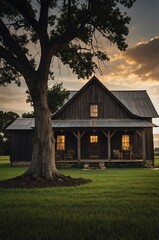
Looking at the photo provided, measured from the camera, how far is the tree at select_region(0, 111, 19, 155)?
55.3 meters

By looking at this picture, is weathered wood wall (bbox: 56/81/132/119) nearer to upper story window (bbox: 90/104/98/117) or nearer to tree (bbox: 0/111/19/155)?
upper story window (bbox: 90/104/98/117)

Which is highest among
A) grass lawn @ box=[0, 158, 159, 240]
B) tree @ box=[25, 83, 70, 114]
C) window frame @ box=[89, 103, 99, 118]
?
tree @ box=[25, 83, 70, 114]

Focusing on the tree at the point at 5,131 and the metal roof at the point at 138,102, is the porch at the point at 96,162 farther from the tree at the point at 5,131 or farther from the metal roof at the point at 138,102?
the tree at the point at 5,131

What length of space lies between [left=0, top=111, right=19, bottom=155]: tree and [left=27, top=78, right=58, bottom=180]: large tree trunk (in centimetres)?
4417

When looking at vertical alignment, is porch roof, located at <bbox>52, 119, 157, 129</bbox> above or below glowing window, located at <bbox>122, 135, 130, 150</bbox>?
above

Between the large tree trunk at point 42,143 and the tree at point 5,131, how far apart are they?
4417cm

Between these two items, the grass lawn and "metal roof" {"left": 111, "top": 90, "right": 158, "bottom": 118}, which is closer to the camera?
the grass lawn

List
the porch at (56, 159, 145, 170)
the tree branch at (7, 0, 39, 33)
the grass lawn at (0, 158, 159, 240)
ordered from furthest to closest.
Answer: the porch at (56, 159, 145, 170) < the tree branch at (7, 0, 39, 33) < the grass lawn at (0, 158, 159, 240)

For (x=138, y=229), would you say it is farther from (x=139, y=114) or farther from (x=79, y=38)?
(x=139, y=114)

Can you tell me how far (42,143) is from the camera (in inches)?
488

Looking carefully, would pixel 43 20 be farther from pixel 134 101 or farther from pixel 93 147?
pixel 134 101

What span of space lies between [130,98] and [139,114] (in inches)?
154

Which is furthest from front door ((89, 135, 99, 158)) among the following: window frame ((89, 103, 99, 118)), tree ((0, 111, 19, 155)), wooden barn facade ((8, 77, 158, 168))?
tree ((0, 111, 19, 155))

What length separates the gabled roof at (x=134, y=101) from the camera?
2685 centimetres
